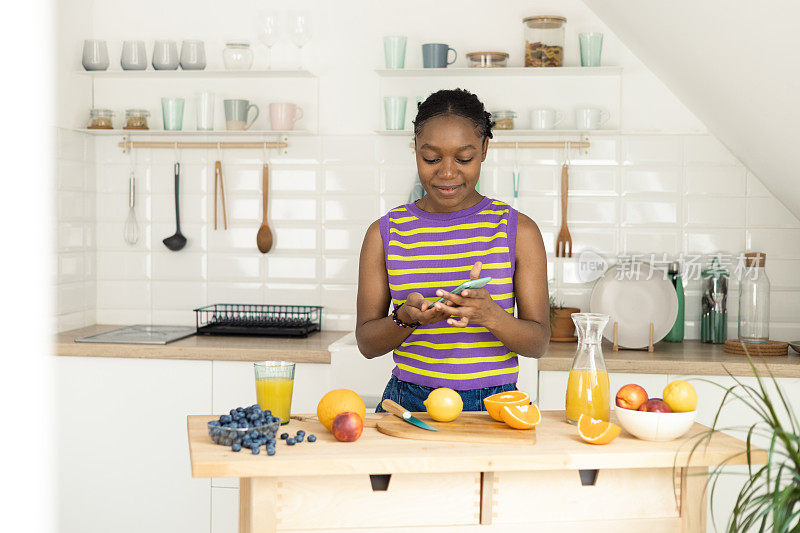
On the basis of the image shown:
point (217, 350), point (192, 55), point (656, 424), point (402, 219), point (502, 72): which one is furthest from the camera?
point (192, 55)

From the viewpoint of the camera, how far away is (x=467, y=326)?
1.85 meters

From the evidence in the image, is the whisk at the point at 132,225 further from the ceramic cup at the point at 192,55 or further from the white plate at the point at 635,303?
the white plate at the point at 635,303

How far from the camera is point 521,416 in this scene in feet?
5.29

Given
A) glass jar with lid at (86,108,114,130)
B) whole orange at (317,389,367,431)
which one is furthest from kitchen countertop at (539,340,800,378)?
glass jar with lid at (86,108,114,130)

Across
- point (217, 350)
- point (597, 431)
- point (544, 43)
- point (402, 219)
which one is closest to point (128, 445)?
point (217, 350)

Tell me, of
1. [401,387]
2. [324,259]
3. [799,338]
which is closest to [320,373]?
[324,259]

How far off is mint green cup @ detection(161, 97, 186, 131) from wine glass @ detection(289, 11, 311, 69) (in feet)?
1.83

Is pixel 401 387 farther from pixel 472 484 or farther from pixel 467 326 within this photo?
pixel 472 484

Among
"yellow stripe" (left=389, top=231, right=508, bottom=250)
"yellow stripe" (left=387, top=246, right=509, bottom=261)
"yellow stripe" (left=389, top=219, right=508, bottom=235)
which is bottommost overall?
"yellow stripe" (left=387, top=246, right=509, bottom=261)

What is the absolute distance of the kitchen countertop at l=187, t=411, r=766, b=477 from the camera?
1.42 m

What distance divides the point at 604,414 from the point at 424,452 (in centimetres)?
42

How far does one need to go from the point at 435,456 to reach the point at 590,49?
2259 millimetres

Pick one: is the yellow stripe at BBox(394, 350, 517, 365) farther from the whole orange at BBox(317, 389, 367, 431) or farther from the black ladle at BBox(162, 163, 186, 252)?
the black ladle at BBox(162, 163, 186, 252)

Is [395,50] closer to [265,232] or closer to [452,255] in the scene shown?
[265,232]
